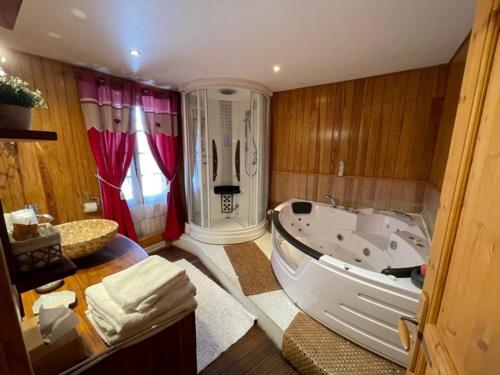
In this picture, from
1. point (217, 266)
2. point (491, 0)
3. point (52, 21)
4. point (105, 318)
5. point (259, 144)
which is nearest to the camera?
point (491, 0)

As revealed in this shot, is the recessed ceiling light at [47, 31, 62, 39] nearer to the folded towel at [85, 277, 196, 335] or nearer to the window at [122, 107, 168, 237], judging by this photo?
the window at [122, 107, 168, 237]

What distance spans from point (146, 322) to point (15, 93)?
2.80 feet

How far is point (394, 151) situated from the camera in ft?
7.98

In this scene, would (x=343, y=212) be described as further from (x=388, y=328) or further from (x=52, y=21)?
(x=52, y=21)

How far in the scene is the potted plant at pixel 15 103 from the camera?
56 cm

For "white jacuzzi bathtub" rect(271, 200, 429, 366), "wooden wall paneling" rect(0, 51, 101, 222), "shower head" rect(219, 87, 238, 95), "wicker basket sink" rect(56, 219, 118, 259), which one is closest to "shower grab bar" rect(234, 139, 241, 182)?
"shower head" rect(219, 87, 238, 95)

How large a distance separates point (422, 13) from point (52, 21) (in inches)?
97.5

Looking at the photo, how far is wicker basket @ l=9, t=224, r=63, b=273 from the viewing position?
60 cm

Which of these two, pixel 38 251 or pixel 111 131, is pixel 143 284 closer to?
pixel 38 251

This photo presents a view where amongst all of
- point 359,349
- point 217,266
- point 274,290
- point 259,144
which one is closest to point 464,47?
point 259,144

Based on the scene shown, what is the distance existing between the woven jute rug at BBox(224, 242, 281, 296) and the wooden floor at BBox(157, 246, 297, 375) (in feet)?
1.15

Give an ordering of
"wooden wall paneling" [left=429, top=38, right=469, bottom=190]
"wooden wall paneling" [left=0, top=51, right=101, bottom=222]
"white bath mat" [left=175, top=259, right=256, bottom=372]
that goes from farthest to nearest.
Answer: "wooden wall paneling" [left=0, top=51, right=101, bottom=222] < "wooden wall paneling" [left=429, top=38, right=469, bottom=190] < "white bath mat" [left=175, top=259, right=256, bottom=372]

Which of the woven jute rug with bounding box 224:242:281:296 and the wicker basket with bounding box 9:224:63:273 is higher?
the wicker basket with bounding box 9:224:63:273

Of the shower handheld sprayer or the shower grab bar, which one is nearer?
the shower handheld sprayer
